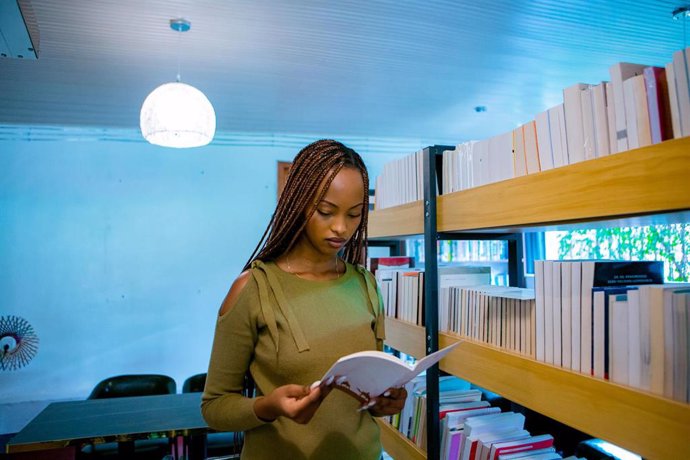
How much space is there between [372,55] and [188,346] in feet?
11.4

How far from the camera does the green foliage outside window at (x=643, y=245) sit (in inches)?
80.8

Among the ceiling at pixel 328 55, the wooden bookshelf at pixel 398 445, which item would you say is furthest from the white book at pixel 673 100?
the ceiling at pixel 328 55

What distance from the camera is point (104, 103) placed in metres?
3.78

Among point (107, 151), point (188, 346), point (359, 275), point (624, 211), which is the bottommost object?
point (188, 346)

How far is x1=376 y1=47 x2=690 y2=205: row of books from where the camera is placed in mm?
917

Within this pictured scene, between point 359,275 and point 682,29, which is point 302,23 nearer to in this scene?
point 359,275

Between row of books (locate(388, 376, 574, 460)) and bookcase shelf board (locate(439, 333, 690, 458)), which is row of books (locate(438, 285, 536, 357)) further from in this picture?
row of books (locate(388, 376, 574, 460))

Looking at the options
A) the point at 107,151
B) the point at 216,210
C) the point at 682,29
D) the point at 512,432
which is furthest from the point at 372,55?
the point at 107,151

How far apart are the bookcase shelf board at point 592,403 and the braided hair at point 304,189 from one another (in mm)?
615

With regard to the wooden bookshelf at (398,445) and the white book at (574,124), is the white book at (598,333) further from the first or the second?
the wooden bookshelf at (398,445)

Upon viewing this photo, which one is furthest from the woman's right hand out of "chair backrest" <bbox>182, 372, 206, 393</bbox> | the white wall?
the white wall

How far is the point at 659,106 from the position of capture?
3.09 ft

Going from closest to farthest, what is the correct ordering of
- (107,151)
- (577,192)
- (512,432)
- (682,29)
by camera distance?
1. (577,192)
2. (512,432)
3. (682,29)
4. (107,151)

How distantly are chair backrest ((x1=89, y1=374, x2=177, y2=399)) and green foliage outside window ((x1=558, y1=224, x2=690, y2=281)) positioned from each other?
106 inches
